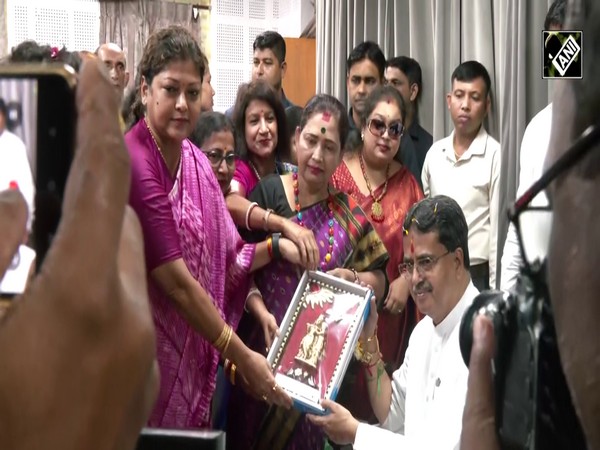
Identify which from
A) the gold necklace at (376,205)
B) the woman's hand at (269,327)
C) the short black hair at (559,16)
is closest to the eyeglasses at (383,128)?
the gold necklace at (376,205)

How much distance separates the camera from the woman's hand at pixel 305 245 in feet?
5.24

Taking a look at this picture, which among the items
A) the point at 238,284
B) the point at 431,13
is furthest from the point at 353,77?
the point at 238,284

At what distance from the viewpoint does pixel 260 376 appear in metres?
1.44

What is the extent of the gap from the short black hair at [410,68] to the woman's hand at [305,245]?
4.70 ft

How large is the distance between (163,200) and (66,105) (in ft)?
3.29

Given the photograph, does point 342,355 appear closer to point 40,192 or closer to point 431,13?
point 40,192

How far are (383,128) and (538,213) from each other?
179cm

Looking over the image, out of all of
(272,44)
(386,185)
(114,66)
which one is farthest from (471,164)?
(114,66)

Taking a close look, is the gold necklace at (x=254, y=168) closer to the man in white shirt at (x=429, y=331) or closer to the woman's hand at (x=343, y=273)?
the woman's hand at (x=343, y=273)

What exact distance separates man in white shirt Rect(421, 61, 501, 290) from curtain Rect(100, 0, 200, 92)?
1959 millimetres

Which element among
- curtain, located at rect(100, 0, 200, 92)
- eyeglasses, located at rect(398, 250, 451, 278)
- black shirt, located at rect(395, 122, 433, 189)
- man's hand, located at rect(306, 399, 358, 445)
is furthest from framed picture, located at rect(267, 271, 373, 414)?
curtain, located at rect(100, 0, 200, 92)

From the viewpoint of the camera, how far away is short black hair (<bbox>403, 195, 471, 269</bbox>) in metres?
1.37

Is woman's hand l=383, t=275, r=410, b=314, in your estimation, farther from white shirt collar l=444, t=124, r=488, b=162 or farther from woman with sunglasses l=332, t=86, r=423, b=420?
white shirt collar l=444, t=124, r=488, b=162

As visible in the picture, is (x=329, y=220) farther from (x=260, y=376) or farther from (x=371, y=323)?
(x=260, y=376)
